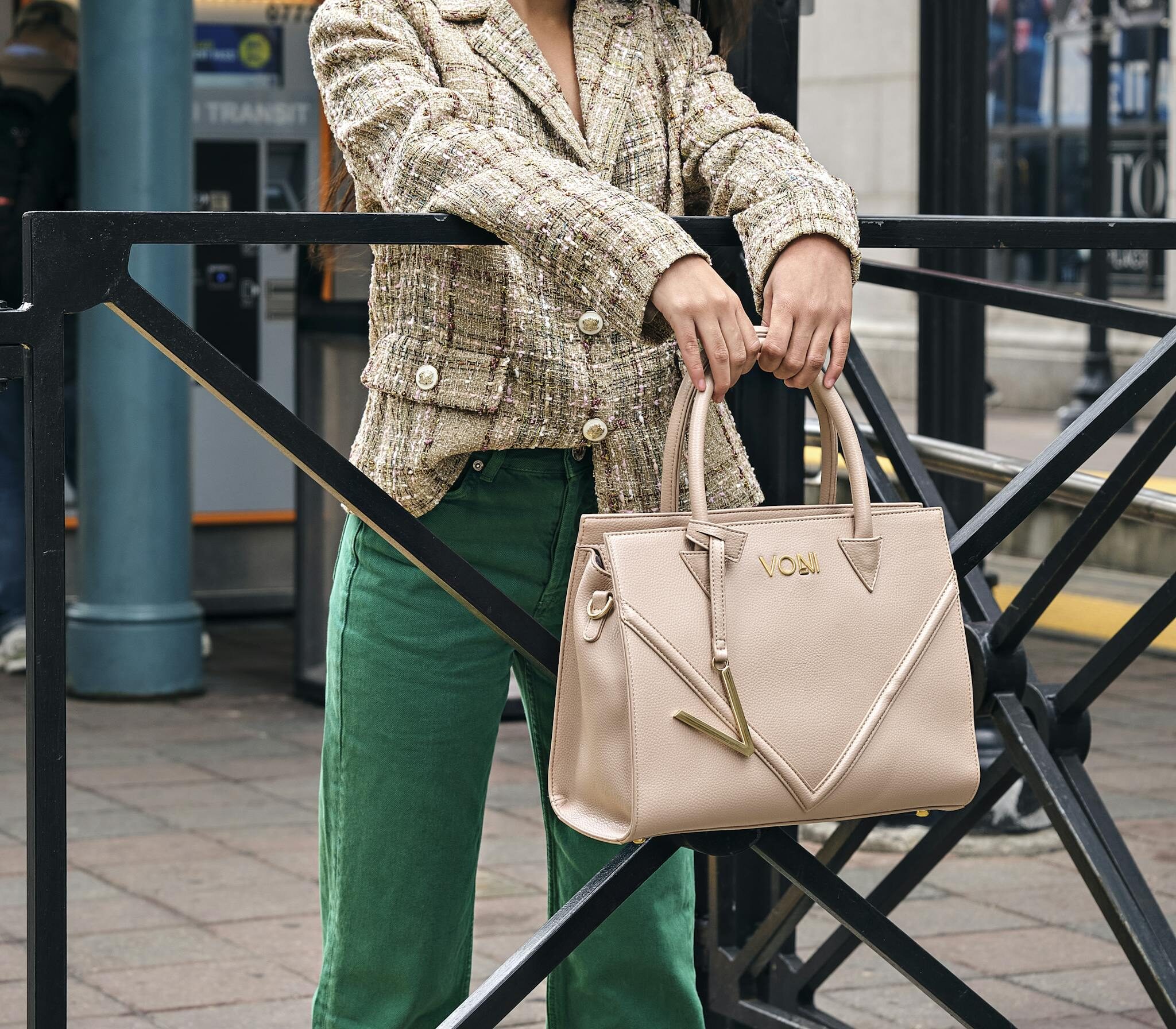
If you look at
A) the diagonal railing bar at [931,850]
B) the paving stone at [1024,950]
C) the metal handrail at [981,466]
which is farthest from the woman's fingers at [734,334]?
the paving stone at [1024,950]

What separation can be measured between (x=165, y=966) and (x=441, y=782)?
178 cm

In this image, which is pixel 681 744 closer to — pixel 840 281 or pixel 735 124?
pixel 840 281

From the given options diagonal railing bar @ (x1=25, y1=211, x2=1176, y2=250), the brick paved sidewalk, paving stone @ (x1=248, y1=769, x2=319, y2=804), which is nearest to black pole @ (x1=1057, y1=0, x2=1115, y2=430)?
the brick paved sidewalk

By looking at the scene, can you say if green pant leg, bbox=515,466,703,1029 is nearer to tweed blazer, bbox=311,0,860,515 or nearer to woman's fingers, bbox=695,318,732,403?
tweed blazer, bbox=311,0,860,515

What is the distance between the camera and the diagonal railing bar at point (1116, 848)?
2.49 meters

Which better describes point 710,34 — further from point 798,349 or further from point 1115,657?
point 1115,657

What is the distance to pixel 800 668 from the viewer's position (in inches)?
70.5

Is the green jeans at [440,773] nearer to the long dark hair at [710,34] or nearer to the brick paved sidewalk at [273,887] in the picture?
the long dark hair at [710,34]

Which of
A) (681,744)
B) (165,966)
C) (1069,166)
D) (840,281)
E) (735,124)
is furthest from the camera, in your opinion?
(1069,166)

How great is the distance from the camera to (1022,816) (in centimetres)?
473

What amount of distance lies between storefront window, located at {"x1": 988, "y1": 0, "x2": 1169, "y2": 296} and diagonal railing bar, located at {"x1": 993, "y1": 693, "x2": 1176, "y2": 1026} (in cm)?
1299

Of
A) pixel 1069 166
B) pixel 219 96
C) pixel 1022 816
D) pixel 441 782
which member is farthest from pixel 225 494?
pixel 1069 166

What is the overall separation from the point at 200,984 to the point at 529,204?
7.19ft

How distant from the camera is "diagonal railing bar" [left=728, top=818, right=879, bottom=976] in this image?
2898 mm
